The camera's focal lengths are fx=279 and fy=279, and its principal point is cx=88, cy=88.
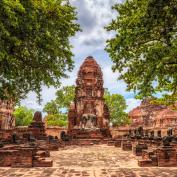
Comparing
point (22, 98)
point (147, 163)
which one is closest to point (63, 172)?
point (147, 163)

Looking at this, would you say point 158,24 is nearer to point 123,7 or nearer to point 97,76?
point 123,7

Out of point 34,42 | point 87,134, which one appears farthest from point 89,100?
point 34,42

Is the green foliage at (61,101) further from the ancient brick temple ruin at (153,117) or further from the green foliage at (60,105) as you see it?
the ancient brick temple ruin at (153,117)

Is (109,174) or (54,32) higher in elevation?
(54,32)

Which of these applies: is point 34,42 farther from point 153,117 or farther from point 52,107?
point 153,117

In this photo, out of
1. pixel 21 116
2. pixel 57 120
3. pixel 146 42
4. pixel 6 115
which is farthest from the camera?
pixel 21 116

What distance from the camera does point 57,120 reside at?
189 feet

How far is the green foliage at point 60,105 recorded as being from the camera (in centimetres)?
5766

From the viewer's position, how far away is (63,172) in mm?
9734

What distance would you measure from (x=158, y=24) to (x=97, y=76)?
1315 inches

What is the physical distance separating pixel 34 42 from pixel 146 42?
4.28m

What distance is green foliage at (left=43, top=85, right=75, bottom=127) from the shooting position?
189 ft

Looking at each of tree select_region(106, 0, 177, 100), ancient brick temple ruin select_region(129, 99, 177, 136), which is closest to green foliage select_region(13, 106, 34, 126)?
ancient brick temple ruin select_region(129, 99, 177, 136)

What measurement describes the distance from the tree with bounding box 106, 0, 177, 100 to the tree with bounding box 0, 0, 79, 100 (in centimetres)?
225
